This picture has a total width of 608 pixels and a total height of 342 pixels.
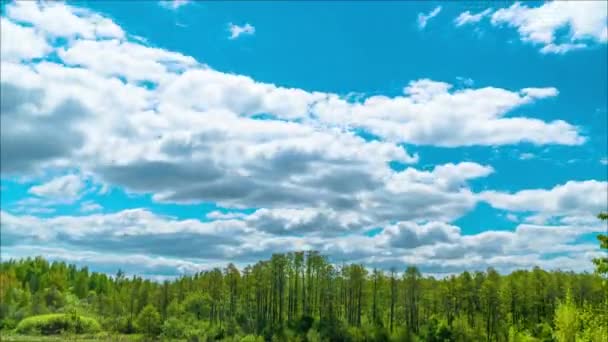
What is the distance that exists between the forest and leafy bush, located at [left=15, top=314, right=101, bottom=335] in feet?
0.68

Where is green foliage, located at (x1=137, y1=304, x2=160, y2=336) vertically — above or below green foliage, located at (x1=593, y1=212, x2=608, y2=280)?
below

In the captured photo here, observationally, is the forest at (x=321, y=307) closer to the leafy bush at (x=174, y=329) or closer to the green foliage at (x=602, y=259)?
the leafy bush at (x=174, y=329)

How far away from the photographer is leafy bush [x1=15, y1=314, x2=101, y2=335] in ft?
439

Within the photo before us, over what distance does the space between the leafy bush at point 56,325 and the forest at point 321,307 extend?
21cm

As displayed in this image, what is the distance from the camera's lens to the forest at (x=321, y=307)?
105 meters

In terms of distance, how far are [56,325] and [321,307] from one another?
56.7 metres

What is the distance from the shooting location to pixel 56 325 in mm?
137125

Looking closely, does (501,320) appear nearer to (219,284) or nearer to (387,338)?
(387,338)

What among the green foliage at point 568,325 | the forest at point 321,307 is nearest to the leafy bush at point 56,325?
the forest at point 321,307

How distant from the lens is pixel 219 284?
466ft

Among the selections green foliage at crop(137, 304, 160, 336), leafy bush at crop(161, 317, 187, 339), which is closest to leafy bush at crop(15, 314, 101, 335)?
green foliage at crop(137, 304, 160, 336)

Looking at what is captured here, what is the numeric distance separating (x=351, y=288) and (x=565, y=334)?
79.1 m

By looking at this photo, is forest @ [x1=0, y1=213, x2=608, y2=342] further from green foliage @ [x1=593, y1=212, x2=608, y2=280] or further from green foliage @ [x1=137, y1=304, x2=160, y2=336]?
green foliage @ [x1=593, y1=212, x2=608, y2=280]

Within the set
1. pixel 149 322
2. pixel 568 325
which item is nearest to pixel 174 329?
pixel 149 322
